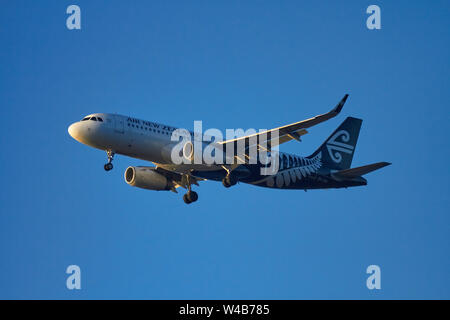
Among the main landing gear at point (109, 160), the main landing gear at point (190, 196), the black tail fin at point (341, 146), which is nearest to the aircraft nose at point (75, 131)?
the main landing gear at point (109, 160)

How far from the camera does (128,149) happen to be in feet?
148

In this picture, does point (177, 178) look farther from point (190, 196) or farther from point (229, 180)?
point (229, 180)

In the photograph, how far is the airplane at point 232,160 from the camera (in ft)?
146

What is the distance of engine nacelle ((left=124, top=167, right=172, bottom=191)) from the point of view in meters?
50.9

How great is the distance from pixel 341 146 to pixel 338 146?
14.2 inches

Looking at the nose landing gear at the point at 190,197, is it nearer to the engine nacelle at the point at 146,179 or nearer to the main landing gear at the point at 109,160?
the engine nacelle at the point at 146,179

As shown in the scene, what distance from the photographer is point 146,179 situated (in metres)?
51.1

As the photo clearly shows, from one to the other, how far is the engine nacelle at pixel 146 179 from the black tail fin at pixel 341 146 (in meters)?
12.0

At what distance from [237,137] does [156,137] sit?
557cm

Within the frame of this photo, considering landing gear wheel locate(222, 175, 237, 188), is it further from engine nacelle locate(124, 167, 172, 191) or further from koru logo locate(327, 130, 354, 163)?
koru logo locate(327, 130, 354, 163)

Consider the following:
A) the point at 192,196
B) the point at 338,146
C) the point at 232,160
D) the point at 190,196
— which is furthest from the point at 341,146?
the point at 190,196
